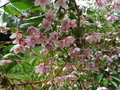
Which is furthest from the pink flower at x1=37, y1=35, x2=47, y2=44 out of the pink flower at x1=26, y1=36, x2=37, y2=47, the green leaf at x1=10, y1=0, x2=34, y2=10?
the green leaf at x1=10, y1=0, x2=34, y2=10

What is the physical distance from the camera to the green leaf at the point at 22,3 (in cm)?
73

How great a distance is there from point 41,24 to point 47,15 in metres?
0.04

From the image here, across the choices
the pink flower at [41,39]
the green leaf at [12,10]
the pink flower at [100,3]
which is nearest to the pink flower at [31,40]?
the pink flower at [41,39]

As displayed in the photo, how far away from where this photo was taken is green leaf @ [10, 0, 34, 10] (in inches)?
28.6

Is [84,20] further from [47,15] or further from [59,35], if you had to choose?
[47,15]

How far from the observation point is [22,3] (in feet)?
2.41

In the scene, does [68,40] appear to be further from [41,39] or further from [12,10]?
[12,10]

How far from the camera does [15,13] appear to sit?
2.58 ft

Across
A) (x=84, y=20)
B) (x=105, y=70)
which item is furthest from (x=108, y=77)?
(x=84, y=20)

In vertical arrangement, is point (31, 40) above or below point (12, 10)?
below

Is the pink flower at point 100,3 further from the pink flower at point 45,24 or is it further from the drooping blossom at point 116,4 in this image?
the pink flower at point 45,24

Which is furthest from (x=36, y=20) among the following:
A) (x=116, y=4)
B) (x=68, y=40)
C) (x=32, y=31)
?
(x=116, y=4)

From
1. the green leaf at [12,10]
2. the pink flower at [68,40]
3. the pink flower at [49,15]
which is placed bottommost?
the pink flower at [68,40]

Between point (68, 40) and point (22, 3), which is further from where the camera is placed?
point (68, 40)
